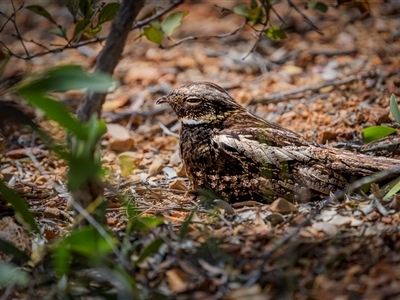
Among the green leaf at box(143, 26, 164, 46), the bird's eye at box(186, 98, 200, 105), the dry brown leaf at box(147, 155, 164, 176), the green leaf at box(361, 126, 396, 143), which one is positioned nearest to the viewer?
the green leaf at box(361, 126, 396, 143)

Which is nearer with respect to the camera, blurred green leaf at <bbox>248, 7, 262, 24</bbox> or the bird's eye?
the bird's eye

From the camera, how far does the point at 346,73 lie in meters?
→ 5.55

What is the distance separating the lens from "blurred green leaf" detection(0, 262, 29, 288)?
2535 mm

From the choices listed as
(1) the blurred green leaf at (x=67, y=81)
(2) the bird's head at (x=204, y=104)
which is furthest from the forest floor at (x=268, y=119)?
(1) the blurred green leaf at (x=67, y=81)

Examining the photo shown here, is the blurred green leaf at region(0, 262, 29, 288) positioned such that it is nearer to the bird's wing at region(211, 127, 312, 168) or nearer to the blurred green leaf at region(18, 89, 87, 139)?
the blurred green leaf at region(18, 89, 87, 139)

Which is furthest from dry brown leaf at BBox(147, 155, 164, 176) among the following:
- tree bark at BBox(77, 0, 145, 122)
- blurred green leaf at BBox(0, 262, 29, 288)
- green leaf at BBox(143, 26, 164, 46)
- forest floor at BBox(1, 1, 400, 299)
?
blurred green leaf at BBox(0, 262, 29, 288)

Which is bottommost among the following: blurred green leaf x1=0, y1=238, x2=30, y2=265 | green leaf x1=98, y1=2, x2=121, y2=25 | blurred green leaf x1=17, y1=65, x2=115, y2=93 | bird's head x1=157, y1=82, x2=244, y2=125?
blurred green leaf x1=0, y1=238, x2=30, y2=265

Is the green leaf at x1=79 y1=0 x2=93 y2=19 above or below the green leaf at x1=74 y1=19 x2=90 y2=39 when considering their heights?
above

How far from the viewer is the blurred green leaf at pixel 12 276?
2.54 meters

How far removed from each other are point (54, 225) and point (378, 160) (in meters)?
1.59

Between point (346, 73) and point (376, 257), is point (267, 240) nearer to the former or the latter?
point (376, 257)

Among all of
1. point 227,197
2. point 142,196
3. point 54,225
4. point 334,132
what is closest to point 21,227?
point 54,225

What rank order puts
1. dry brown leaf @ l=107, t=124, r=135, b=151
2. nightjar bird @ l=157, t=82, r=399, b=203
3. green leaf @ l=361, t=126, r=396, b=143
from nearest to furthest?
1. nightjar bird @ l=157, t=82, r=399, b=203
2. green leaf @ l=361, t=126, r=396, b=143
3. dry brown leaf @ l=107, t=124, r=135, b=151

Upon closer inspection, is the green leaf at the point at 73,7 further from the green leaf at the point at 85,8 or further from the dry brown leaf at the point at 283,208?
the dry brown leaf at the point at 283,208
